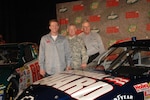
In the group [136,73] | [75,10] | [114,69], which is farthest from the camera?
[75,10]

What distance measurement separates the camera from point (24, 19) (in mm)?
10344

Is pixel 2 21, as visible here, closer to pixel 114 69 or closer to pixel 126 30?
pixel 126 30

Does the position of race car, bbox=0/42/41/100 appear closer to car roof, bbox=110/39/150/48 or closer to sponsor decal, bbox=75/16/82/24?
car roof, bbox=110/39/150/48

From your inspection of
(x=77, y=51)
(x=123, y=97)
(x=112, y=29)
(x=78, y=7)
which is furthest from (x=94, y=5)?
(x=123, y=97)

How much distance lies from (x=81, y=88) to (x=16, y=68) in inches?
82.2

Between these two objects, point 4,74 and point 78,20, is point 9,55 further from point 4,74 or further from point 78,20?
point 78,20

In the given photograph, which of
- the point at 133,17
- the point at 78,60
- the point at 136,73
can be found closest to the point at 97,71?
the point at 136,73

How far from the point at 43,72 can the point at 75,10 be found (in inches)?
179

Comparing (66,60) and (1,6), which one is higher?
(1,6)

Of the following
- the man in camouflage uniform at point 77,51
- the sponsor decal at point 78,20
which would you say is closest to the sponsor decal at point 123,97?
the man in camouflage uniform at point 77,51

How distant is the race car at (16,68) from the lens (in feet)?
16.1

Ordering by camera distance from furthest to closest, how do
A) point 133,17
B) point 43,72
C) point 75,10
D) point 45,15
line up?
point 45,15 → point 75,10 → point 133,17 → point 43,72

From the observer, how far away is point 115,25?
8484mm

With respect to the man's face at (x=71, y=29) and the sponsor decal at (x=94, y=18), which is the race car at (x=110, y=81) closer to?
the man's face at (x=71, y=29)
